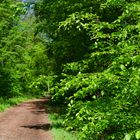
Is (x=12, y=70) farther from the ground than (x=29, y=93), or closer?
farther from the ground

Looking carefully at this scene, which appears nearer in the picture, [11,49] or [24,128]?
[24,128]

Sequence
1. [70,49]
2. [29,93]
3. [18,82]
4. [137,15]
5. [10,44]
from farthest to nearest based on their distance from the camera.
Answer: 1. [29,93]
2. [18,82]
3. [10,44]
4. [70,49]
5. [137,15]

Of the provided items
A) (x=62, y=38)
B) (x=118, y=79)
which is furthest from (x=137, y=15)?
(x=62, y=38)

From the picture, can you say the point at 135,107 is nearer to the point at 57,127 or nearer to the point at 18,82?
the point at 57,127

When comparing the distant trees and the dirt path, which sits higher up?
the distant trees

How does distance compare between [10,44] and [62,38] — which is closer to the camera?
[62,38]

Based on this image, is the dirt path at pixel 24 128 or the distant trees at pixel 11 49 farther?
the distant trees at pixel 11 49

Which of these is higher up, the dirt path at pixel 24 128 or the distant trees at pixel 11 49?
the distant trees at pixel 11 49

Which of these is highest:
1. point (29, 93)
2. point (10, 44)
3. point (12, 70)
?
point (10, 44)

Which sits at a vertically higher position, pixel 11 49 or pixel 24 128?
pixel 11 49

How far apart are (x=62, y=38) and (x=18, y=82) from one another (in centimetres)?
2413

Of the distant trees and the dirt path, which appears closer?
the dirt path

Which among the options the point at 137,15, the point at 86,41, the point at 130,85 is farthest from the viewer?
the point at 86,41

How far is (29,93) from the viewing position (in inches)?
2144
